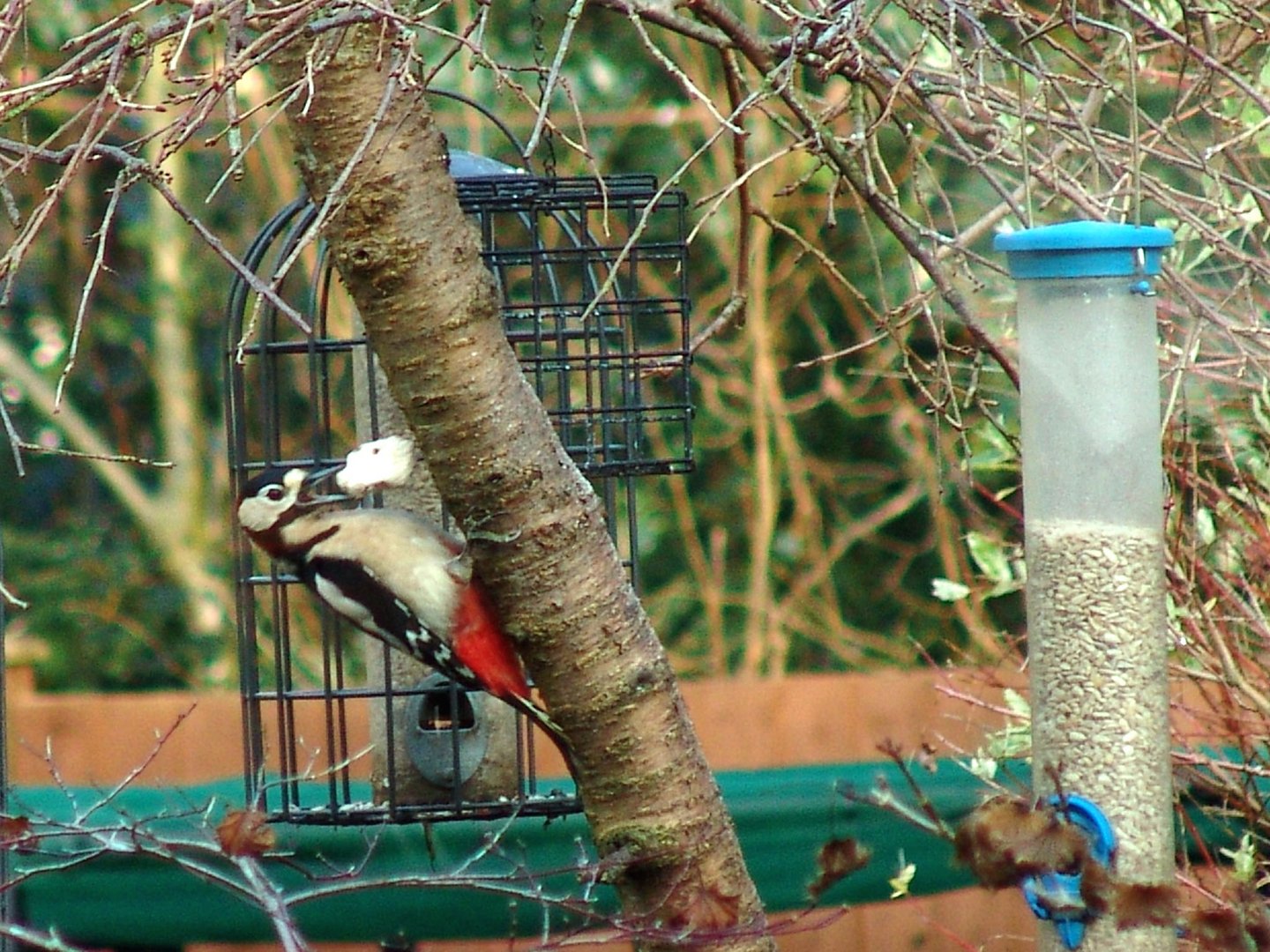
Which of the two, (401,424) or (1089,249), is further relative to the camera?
(401,424)

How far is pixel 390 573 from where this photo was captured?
342cm

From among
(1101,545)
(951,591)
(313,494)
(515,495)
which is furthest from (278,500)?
(1101,545)

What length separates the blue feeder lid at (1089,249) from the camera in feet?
7.80

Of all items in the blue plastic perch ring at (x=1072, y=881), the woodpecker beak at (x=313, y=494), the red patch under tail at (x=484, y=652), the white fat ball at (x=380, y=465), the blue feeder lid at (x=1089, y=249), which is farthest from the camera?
the woodpecker beak at (x=313, y=494)

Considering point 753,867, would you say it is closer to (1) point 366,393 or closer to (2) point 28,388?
(1) point 366,393

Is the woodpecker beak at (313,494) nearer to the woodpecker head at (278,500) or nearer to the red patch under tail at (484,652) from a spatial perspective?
the woodpecker head at (278,500)

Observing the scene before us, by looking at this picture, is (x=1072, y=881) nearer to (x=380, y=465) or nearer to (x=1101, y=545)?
(x=1101, y=545)

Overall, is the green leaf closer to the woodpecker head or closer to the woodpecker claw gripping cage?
the woodpecker claw gripping cage

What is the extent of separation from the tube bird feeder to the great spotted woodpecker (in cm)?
97

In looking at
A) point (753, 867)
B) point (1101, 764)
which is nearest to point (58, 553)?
point (753, 867)

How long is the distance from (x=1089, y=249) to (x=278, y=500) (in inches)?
69.3

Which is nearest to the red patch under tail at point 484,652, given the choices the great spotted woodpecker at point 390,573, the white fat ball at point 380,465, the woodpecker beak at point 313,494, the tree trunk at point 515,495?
the great spotted woodpecker at point 390,573

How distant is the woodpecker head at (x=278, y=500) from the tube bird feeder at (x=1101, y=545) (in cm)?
147

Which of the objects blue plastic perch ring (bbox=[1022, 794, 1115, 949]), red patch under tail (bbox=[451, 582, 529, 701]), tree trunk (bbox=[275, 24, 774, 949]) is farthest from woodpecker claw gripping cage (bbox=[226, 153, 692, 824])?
blue plastic perch ring (bbox=[1022, 794, 1115, 949])
